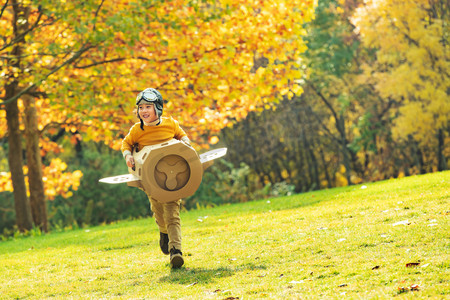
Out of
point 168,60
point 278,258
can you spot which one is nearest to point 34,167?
point 168,60

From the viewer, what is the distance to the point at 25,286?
6.61 m

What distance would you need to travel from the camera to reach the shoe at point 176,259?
638 cm

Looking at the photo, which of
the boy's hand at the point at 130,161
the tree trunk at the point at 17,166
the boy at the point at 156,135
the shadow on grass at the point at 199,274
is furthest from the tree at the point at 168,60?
the shadow on grass at the point at 199,274

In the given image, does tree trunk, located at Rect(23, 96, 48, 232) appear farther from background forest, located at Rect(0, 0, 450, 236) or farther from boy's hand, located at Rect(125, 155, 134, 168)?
boy's hand, located at Rect(125, 155, 134, 168)

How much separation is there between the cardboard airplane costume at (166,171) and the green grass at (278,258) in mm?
807

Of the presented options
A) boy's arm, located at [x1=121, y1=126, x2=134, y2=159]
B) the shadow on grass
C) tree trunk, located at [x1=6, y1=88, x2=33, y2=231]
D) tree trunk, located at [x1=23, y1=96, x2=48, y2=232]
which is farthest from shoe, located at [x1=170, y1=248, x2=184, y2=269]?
tree trunk, located at [x1=23, y1=96, x2=48, y2=232]

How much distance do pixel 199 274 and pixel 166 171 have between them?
1091mm

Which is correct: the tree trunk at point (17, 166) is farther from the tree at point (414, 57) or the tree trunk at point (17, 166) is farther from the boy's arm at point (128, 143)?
the tree at point (414, 57)

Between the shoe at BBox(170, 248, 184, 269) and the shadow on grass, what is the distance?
0.39 feet

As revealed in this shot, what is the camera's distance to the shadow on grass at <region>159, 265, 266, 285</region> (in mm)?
5699

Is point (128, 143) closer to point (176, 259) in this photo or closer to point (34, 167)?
point (176, 259)

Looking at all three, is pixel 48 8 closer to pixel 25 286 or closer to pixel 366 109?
pixel 25 286

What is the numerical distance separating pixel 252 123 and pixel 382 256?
705 inches

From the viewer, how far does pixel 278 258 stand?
621 cm
